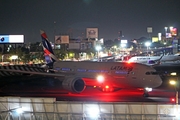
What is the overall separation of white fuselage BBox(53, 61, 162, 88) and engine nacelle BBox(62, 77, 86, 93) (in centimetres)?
218

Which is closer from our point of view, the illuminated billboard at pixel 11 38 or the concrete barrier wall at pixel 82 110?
the concrete barrier wall at pixel 82 110

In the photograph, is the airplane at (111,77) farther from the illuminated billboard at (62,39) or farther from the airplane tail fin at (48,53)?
→ the illuminated billboard at (62,39)

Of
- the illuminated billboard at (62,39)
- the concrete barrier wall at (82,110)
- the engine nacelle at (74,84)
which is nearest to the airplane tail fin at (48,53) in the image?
the engine nacelle at (74,84)

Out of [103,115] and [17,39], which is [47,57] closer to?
[103,115]

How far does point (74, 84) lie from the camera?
38.9m

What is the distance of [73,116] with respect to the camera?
62.7 ft

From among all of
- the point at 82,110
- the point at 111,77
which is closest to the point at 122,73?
the point at 111,77

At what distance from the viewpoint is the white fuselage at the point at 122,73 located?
1476 inches

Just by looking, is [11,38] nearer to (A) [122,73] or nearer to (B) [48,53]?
(B) [48,53]

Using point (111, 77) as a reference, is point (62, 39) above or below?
above

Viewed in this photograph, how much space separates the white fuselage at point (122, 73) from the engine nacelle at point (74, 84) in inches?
85.9

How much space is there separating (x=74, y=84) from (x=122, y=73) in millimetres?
6340

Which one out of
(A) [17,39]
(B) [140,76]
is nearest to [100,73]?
(B) [140,76]

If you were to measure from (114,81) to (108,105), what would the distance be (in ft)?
66.5
